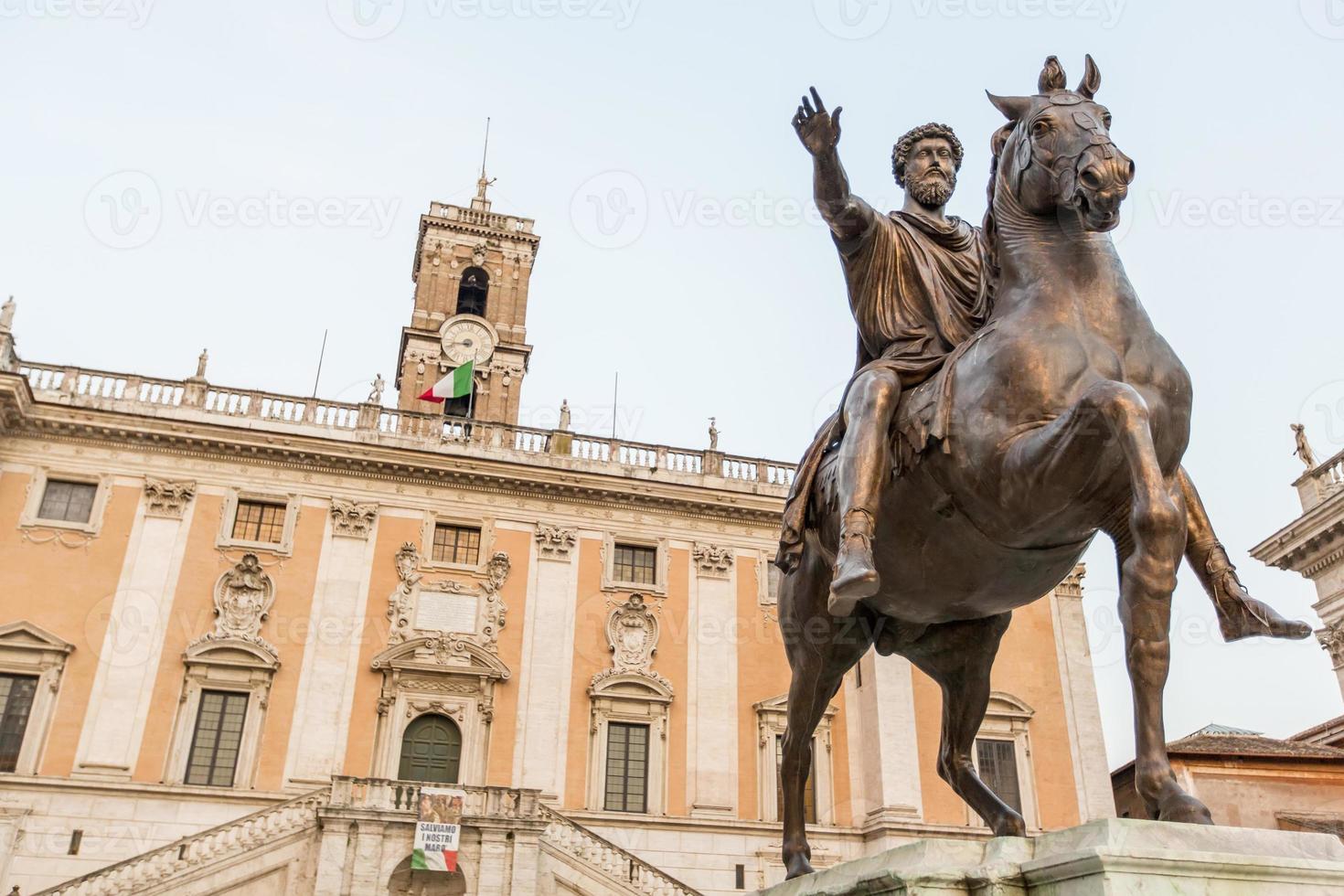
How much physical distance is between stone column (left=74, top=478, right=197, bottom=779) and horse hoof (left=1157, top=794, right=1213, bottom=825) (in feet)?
81.7

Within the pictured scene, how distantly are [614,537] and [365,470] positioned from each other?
675 cm

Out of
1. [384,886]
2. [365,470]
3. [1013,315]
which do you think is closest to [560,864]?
[384,886]

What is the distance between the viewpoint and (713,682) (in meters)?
27.4

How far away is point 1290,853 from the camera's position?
2797 millimetres

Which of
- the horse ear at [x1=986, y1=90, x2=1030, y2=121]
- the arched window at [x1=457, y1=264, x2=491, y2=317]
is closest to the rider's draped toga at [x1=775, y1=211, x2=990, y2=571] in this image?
the horse ear at [x1=986, y1=90, x2=1030, y2=121]

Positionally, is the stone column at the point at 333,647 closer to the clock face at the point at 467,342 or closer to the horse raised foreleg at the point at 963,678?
the clock face at the point at 467,342

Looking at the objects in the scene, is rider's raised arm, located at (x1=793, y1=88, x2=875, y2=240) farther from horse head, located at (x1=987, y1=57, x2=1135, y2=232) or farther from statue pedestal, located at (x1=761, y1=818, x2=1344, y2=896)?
statue pedestal, located at (x1=761, y1=818, x2=1344, y2=896)

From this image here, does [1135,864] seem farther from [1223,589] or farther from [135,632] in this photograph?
[135,632]

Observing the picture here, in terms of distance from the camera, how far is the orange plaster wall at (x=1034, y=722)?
89.2 ft

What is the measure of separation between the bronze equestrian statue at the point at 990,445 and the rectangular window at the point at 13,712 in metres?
Result: 24.0

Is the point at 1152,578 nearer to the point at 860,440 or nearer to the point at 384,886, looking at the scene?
the point at 860,440

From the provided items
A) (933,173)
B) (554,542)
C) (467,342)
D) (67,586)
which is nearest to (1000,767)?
(554,542)

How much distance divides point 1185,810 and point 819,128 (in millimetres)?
3074

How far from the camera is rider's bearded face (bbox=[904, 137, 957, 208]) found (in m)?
5.11
